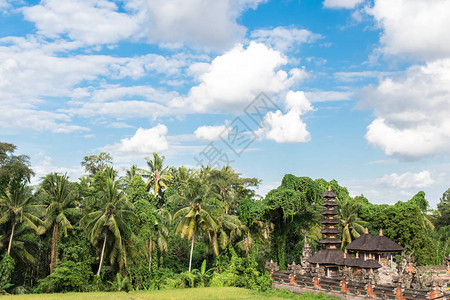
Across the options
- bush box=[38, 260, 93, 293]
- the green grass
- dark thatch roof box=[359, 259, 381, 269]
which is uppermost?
dark thatch roof box=[359, 259, 381, 269]

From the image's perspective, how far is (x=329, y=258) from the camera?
94.6 feet

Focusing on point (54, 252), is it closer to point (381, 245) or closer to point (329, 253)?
point (329, 253)

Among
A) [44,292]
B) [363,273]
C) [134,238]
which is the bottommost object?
[44,292]

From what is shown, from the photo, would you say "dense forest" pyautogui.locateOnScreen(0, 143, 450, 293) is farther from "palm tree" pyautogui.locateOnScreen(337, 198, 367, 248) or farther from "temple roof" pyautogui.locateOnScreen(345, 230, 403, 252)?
"temple roof" pyautogui.locateOnScreen(345, 230, 403, 252)

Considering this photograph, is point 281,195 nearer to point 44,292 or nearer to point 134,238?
point 134,238

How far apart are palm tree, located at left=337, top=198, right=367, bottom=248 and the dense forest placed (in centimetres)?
10

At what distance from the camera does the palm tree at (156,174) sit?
140 feet

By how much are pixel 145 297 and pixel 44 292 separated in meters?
Result: 7.84

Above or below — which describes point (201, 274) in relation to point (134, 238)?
below

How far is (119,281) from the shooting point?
1117 inches

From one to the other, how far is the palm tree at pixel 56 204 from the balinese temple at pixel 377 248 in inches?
821

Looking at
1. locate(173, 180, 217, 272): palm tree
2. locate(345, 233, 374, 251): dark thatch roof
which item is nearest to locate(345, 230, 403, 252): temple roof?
locate(345, 233, 374, 251): dark thatch roof

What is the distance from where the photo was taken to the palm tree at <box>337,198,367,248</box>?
38.4 metres

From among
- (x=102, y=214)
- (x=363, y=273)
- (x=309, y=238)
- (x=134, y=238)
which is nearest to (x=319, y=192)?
(x=309, y=238)
